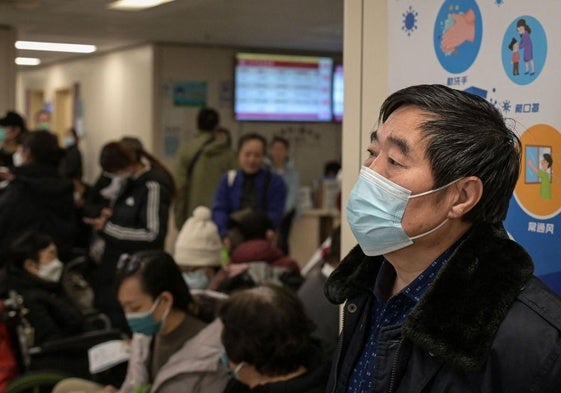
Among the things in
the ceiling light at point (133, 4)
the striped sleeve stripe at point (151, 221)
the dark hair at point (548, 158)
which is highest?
A: the ceiling light at point (133, 4)

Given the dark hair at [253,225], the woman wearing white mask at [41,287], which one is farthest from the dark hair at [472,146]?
the woman wearing white mask at [41,287]

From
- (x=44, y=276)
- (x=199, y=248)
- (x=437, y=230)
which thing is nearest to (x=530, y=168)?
(x=437, y=230)

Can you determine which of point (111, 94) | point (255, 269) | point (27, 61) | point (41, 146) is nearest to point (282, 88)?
point (111, 94)

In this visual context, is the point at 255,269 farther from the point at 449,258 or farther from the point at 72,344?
the point at 449,258

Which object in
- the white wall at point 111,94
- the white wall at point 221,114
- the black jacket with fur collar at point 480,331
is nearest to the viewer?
the black jacket with fur collar at point 480,331

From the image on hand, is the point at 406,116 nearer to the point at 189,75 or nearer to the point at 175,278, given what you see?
the point at 175,278

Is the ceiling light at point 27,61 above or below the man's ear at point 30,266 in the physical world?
above

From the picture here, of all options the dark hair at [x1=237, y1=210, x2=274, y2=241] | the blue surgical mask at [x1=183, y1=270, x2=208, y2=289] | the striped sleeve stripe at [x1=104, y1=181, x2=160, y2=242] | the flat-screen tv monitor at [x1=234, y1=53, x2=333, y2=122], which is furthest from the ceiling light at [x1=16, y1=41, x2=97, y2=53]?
the blue surgical mask at [x1=183, y1=270, x2=208, y2=289]

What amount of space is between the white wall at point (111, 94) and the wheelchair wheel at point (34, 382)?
5.97 meters

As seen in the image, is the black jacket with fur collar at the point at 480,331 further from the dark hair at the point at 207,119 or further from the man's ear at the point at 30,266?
the dark hair at the point at 207,119

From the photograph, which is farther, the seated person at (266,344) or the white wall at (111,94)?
the white wall at (111,94)

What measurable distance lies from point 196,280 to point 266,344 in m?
1.67

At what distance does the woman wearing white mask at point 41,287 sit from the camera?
418 cm

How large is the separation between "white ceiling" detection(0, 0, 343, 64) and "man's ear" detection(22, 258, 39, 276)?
275 cm
